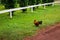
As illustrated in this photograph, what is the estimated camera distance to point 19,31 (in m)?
8.94

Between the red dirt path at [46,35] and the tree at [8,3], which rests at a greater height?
the tree at [8,3]

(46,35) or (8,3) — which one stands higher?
(8,3)

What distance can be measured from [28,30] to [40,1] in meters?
12.3

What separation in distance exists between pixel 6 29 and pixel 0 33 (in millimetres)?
763

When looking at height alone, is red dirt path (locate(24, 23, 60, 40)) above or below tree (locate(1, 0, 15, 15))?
below

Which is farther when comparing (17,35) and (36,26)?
(36,26)

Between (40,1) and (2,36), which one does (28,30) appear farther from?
(40,1)

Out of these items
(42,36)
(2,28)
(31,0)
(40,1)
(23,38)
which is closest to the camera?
(23,38)

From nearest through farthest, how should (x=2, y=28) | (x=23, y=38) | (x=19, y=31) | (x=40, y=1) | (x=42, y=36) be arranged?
(x=23, y=38), (x=42, y=36), (x=19, y=31), (x=2, y=28), (x=40, y=1)

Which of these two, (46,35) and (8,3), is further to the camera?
(8,3)

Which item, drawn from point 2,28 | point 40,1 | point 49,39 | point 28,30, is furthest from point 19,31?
point 40,1

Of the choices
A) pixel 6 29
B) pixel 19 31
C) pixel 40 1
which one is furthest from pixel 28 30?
pixel 40 1

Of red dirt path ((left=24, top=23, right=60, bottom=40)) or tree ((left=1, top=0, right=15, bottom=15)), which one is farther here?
tree ((left=1, top=0, right=15, bottom=15))

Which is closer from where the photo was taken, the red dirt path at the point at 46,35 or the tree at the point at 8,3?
the red dirt path at the point at 46,35
